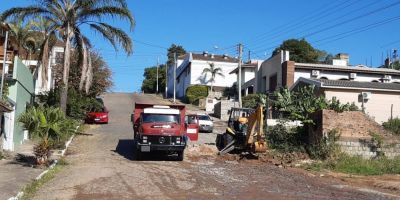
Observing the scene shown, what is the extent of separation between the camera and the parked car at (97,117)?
146ft

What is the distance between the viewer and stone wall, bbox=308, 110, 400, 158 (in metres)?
25.0

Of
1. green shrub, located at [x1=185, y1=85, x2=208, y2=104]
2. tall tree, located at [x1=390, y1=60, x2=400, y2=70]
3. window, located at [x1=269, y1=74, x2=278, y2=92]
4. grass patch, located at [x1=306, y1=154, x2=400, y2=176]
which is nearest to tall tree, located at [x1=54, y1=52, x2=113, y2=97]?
window, located at [x1=269, y1=74, x2=278, y2=92]

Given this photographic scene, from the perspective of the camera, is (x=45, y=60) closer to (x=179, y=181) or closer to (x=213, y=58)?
(x=179, y=181)

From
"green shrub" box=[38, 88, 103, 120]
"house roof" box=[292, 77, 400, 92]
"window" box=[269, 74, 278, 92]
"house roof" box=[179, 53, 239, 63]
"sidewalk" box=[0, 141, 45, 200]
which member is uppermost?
"house roof" box=[179, 53, 239, 63]

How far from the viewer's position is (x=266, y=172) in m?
22.1

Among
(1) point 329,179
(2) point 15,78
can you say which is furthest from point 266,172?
(2) point 15,78

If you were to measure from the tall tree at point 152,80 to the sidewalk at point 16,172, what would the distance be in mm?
88527

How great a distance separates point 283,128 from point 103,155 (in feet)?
29.7

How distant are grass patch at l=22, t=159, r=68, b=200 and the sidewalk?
20 centimetres

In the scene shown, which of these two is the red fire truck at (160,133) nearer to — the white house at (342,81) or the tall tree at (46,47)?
the tall tree at (46,47)

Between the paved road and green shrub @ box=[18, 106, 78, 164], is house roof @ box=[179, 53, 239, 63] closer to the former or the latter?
the paved road

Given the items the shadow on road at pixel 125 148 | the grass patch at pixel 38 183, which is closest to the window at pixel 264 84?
the shadow on road at pixel 125 148

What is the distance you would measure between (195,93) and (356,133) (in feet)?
177

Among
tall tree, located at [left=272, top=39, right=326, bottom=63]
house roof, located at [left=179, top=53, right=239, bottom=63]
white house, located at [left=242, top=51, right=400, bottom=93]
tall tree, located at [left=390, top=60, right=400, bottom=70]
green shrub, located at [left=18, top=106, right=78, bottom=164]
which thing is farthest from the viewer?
tall tree, located at [left=272, top=39, right=326, bottom=63]
